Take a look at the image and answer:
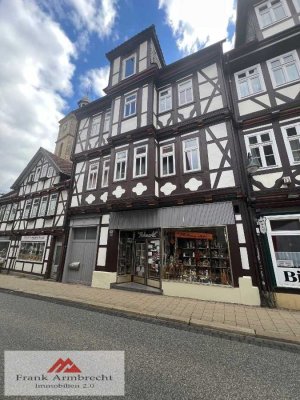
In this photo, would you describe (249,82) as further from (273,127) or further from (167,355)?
(167,355)

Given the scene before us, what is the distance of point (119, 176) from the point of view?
1079 cm

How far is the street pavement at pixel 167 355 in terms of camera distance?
2.79 meters

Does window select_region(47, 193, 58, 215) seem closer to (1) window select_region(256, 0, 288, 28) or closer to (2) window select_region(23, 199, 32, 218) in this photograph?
(2) window select_region(23, 199, 32, 218)

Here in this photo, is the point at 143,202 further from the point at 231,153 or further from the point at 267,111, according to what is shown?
the point at 267,111

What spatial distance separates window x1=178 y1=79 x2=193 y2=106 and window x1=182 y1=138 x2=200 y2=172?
2.36 metres

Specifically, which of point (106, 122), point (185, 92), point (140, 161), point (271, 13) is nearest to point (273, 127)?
point (185, 92)

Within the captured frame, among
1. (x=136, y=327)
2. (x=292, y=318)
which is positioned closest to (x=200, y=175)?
(x=292, y=318)

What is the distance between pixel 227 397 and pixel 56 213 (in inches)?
555

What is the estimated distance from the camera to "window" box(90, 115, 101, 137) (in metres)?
13.6

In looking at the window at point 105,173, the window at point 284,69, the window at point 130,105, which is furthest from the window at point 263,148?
the window at point 105,173

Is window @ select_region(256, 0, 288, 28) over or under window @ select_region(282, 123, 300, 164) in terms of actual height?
over

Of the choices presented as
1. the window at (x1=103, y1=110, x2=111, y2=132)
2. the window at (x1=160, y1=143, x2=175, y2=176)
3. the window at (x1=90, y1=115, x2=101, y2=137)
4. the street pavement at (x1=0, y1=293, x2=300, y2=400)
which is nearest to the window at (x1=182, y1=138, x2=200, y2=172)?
the window at (x1=160, y1=143, x2=175, y2=176)

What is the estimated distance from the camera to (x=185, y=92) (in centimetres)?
1057

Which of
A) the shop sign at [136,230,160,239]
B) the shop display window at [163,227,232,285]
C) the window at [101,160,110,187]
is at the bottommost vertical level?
the shop display window at [163,227,232,285]
